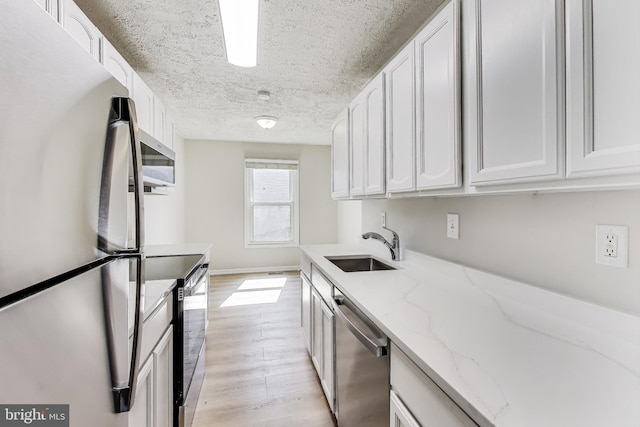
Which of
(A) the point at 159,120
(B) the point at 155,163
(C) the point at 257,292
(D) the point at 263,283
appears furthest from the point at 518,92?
(D) the point at 263,283

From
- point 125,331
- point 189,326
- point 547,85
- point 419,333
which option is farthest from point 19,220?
point 189,326

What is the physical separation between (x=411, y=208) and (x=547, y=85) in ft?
4.26

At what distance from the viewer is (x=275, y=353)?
97.0 inches

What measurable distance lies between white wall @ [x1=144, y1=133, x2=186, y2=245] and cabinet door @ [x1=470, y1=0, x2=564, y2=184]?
3.19 meters

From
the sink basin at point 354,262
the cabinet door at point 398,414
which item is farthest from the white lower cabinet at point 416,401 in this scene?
the sink basin at point 354,262

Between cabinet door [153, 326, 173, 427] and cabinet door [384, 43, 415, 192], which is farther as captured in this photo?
cabinet door [384, 43, 415, 192]

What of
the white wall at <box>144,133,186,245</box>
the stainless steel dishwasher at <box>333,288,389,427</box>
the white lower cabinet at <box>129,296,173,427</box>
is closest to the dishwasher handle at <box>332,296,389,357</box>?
the stainless steel dishwasher at <box>333,288,389,427</box>

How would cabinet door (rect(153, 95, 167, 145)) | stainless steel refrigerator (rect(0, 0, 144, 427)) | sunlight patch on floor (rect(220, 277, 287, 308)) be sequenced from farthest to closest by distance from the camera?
sunlight patch on floor (rect(220, 277, 287, 308)) → cabinet door (rect(153, 95, 167, 145)) → stainless steel refrigerator (rect(0, 0, 144, 427))

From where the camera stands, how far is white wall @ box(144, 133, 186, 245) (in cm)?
329

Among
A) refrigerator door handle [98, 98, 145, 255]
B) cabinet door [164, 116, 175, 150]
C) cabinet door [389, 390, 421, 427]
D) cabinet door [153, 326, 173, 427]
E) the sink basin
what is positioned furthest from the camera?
cabinet door [164, 116, 175, 150]

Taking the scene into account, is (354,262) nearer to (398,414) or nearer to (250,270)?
(398,414)

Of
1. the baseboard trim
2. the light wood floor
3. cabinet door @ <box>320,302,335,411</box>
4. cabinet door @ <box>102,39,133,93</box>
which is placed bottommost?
the light wood floor

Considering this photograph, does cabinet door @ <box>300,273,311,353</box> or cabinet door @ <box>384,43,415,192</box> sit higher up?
cabinet door @ <box>384,43,415,192</box>

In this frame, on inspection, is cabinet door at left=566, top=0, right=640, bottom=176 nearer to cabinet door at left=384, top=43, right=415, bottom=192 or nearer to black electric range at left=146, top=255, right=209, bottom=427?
cabinet door at left=384, top=43, right=415, bottom=192
